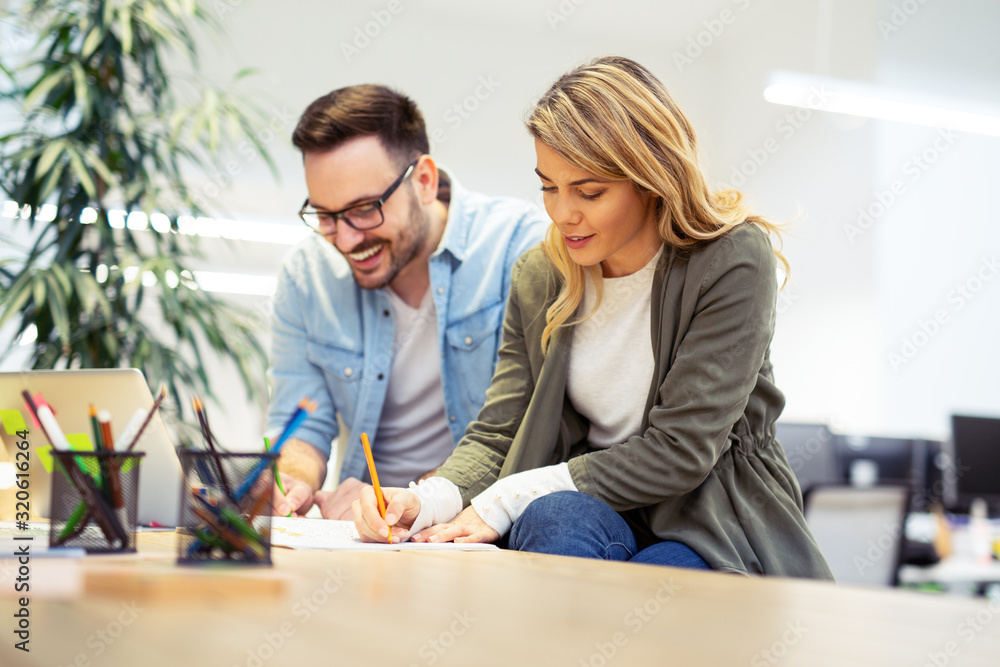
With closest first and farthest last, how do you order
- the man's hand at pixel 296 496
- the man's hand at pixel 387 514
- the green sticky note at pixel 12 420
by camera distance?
the man's hand at pixel 387 514 → the green sticky note at pixel 12 420 → the man's hand at pixel 296 496

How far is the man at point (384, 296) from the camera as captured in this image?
6.21ft

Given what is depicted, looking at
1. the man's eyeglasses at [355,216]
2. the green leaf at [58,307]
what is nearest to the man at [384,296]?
the man's eyeglasses at [355,216]

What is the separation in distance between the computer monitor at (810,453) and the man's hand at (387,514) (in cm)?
184

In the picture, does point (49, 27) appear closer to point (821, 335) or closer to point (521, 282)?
point (521, 282)

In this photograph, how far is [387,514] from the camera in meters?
1.08

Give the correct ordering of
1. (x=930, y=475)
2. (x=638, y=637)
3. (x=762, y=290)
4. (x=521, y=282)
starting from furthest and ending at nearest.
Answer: (x=930, y=475), (x=521, y=282), (x=762, y=290), (x=638, y=637)

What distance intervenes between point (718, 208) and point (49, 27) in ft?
7.48

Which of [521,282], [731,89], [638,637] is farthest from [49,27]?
[731,89]

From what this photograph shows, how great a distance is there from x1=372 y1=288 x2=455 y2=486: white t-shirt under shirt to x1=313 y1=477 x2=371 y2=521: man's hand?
0.36 meters

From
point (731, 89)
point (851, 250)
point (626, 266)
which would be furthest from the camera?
point (731, 89)

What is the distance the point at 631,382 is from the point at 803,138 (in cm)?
449

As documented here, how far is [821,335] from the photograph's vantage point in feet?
17.2

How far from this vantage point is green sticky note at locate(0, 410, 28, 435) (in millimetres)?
1161

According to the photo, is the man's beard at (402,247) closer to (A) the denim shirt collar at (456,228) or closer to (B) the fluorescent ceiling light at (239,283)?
(A) the denim shirt collar at (456,228)
